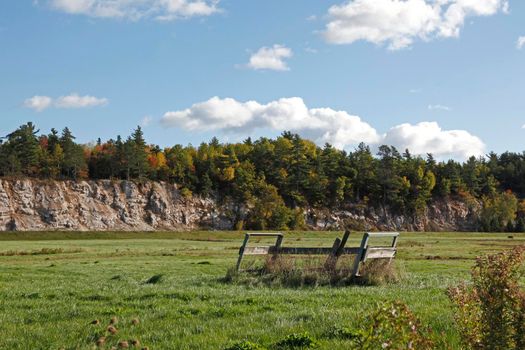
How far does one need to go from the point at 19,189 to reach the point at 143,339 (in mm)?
126648

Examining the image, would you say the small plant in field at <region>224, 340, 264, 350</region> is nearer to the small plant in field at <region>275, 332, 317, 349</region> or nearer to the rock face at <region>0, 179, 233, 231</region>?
the small plant in field at <region>275, 332, 317, 349</region>

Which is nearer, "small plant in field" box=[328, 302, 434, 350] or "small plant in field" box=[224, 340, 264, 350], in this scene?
"small plant in field" box=[328, 302, 434, 350]

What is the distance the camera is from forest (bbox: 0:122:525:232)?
138m

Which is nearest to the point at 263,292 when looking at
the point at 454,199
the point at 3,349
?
the point at 3,349

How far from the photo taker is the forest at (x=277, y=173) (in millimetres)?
138375

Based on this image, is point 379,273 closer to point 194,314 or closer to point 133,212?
point 194,314

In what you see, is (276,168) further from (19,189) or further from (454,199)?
(19,189)

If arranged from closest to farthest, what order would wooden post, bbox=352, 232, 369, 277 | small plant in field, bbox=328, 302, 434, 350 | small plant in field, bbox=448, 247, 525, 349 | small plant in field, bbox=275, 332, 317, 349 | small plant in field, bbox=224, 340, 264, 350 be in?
small plant in field, bbox=328, 302, 434, 350
small plant in field, bbox=448, 247, 525, 349
small plant in field, bbox=224, 340, 264, 350
small plant in field, bbox=275, 332, 317, 349
wooden post, bbox=352, 232, 369, 277

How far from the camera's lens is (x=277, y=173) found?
16700 cm

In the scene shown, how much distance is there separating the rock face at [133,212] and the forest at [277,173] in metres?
3.84

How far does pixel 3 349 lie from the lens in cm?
879

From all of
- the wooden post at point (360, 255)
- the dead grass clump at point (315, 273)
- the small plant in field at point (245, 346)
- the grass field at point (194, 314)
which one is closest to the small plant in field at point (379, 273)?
the dead grass clump at point (315, 273)

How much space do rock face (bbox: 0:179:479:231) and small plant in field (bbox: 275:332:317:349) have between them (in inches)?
4730

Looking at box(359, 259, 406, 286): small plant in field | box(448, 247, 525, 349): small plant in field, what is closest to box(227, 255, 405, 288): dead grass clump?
box(359, 259, 406, 286): small plant in field
